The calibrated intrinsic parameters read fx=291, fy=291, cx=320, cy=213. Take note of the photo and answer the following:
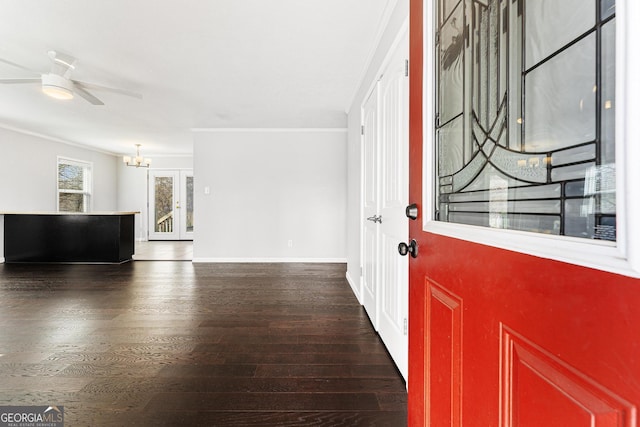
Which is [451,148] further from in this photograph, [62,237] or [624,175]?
[62,237]

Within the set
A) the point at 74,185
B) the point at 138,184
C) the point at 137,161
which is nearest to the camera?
the point at 137,161

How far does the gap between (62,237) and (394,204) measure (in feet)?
18.2

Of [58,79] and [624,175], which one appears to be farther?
[58,79]

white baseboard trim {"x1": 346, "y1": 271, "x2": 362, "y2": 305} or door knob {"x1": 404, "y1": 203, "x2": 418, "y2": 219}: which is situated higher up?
door knob {"x1": 404, "y1": 203, "x2": 418, "y2": 219}

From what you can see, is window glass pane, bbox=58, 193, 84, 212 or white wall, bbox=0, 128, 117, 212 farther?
window glass pane, bbox=58, 193, 84, 212

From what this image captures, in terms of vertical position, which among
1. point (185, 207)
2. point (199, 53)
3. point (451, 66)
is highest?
point (199, 53)

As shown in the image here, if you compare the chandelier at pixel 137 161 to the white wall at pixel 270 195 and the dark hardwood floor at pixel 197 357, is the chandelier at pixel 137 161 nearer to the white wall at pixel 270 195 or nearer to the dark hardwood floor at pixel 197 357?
the white wall at pixel 270 195

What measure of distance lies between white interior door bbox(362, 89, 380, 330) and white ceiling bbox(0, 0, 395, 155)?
1.80 ft

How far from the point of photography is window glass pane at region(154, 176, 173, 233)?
7.76m

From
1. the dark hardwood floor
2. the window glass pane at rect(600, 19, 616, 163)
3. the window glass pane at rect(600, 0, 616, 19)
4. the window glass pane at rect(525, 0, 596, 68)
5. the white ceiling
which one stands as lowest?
the dark hardwood floor

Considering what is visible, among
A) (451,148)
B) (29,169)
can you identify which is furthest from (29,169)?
(451,148)

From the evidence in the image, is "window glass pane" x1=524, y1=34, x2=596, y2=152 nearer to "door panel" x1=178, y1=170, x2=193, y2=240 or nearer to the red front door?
the red front door

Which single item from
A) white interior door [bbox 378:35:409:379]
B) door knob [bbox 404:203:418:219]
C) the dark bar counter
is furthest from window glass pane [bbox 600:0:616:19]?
the dark bar counter

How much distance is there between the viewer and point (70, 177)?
6418 mm
